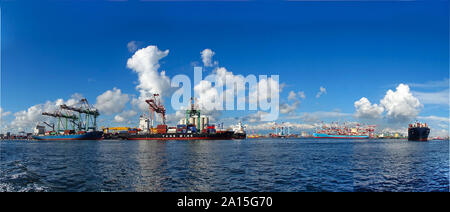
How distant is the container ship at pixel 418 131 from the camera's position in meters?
134

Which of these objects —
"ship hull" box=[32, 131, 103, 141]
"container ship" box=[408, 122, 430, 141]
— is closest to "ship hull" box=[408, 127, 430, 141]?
"container ship" box=[408, 122, 430, 141]

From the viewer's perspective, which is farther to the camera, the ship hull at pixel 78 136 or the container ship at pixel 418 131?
the ship hull at pixel 78 136

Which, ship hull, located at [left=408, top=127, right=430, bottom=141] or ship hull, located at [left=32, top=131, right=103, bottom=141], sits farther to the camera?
ship hull, located at [left=32, top=131, right=103, bottom=141]

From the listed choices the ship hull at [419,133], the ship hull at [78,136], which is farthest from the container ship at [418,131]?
the ship hull at [78,136]

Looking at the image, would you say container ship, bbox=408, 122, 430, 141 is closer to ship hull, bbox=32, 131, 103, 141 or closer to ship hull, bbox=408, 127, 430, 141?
ship hull, bbox=408, 127, 430, 141

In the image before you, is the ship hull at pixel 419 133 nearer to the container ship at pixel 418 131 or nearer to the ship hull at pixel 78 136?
the container ship at pixel 418 131

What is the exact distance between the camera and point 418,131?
136 m

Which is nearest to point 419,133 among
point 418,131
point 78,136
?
point 418,131

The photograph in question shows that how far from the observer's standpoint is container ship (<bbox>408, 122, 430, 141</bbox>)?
133625 mm

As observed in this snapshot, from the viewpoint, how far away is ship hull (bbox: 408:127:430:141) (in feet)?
438

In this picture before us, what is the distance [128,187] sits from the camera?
19797 millimetres

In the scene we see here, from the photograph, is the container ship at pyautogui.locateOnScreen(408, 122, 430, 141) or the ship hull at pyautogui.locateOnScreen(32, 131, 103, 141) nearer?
the container ship at pyautogui.locateOnScreen(408, 122, 430, 141)
